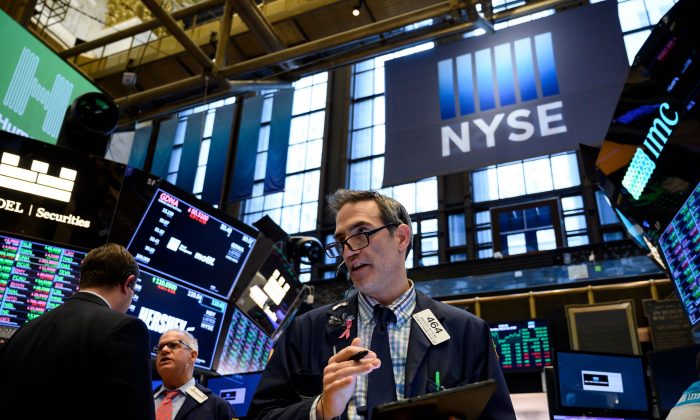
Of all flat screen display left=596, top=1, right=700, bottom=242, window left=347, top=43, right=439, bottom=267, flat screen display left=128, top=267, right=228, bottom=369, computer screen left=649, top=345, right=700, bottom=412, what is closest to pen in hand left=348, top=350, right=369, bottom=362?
flat screen display left=596, top=1, right=700, bottom=242

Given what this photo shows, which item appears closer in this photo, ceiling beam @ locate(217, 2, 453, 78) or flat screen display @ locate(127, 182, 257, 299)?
flat screen display @ locate(127, 182, 257, 299)

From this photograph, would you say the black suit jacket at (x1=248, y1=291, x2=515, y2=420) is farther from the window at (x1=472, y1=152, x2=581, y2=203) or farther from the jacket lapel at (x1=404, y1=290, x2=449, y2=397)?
the window at (x1=472, y1=152, x2=581, y2=203)

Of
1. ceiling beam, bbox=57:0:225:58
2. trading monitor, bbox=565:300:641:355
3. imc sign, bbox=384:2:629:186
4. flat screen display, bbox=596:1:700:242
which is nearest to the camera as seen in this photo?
flat screen display, bbox=596:1:700:242

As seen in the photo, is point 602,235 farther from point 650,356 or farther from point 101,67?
point 101,67

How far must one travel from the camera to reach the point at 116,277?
104 inches

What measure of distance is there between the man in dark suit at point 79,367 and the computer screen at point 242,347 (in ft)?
10.6

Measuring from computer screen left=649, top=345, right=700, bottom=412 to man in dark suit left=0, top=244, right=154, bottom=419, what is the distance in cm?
415

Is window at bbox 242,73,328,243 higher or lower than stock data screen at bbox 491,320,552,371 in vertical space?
higher

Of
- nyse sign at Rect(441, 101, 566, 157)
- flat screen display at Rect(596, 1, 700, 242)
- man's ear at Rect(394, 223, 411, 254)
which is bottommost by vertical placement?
man's ear at Rect(394, 223, 411, 254)

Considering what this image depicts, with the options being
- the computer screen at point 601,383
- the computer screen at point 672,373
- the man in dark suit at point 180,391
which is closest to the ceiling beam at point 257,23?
the man in dark suit at point 180,391

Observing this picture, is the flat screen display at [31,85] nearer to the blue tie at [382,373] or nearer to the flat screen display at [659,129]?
the blue tie at [382,373]

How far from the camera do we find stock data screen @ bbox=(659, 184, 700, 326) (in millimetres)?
3951

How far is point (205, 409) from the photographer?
153 inches

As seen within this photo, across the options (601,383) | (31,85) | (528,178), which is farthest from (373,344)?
(528,178)
